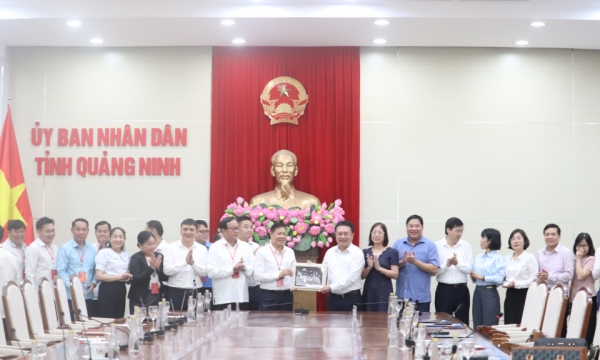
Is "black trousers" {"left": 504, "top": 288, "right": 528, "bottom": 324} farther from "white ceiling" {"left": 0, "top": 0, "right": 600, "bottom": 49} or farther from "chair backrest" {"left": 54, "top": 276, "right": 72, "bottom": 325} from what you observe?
"chair backrest" {"left": 54, "top": 276, "right": 72, "bottom": 325}

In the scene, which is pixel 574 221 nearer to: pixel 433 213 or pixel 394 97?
pixel 433 213

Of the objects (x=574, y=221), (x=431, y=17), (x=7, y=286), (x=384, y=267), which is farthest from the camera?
(x=574, y=221)

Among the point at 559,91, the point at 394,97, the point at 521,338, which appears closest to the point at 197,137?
the point at 394,97

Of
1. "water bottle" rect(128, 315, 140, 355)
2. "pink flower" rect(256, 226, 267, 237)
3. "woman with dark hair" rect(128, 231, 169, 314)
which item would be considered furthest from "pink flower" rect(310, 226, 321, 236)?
"water bottle" rect(128, 315, 140, 355)

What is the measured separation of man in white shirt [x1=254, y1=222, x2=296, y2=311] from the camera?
7.61 metres

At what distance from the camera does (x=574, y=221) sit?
1015 centimetres

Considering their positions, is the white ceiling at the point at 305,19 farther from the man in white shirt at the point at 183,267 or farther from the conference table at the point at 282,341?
the conference table at the point at 282,341

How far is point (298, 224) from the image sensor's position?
8.85 meters

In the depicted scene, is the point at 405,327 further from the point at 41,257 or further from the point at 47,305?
the point at 41,257

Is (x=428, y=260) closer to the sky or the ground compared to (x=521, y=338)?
closer to the sky

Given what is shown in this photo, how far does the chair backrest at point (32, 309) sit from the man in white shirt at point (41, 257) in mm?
1707

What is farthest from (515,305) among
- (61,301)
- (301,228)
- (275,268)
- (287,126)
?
(61,301)

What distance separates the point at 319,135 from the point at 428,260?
9.16 feet

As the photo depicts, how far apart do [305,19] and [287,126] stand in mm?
1772
